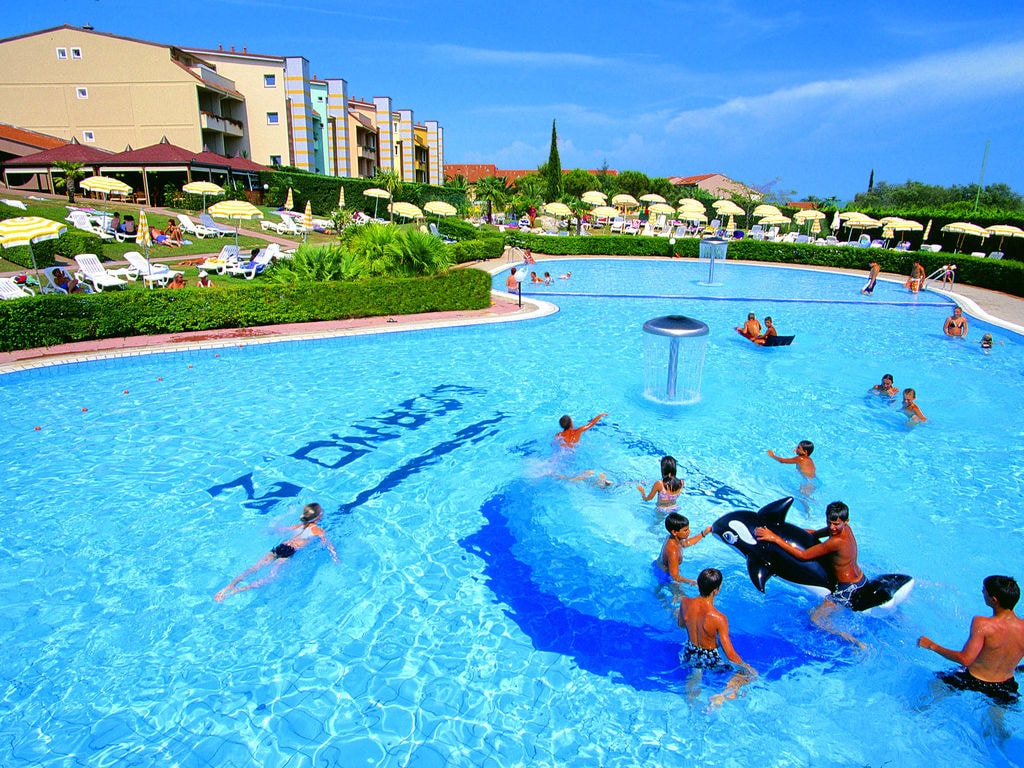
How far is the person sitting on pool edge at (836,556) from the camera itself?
5.84 m

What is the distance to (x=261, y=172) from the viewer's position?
42781 mm

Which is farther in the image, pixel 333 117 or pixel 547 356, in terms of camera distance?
pixel 333 117

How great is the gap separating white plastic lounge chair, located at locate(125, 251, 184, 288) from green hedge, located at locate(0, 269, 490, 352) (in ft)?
14.1

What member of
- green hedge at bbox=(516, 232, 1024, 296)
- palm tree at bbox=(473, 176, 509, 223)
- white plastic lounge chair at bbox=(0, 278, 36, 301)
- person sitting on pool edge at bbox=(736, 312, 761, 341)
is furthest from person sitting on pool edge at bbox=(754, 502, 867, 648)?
palm tree at bbox=(473, 176, 509, 223)

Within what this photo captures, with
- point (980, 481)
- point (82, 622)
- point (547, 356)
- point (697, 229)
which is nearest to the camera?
point (82, 622)

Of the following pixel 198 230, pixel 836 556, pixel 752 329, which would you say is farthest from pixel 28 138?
pixel 836 556

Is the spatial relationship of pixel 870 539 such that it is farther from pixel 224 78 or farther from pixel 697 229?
pixel 224 78

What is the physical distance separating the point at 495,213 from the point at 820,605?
5769 cm

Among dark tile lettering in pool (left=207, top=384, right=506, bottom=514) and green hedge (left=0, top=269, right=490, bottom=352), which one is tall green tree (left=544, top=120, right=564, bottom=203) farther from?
dark tile lettering in pool (left=207, top=384, right=506, bottom=514)

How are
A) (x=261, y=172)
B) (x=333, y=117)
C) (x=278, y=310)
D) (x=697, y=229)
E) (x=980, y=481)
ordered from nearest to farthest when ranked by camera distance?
(x=980, y=481) → (x=278, y=310) → (x=261, y=172) → (x=697, y=229) → (x=333, y=117)

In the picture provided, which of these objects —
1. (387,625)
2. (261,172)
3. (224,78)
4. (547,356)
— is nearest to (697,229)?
(261,172)

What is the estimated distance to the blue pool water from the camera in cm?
499

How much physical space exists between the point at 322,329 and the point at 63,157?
2646 centimetres

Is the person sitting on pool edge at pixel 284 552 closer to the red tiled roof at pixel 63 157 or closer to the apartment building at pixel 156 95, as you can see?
the red tiled roof at pixel 63 157
